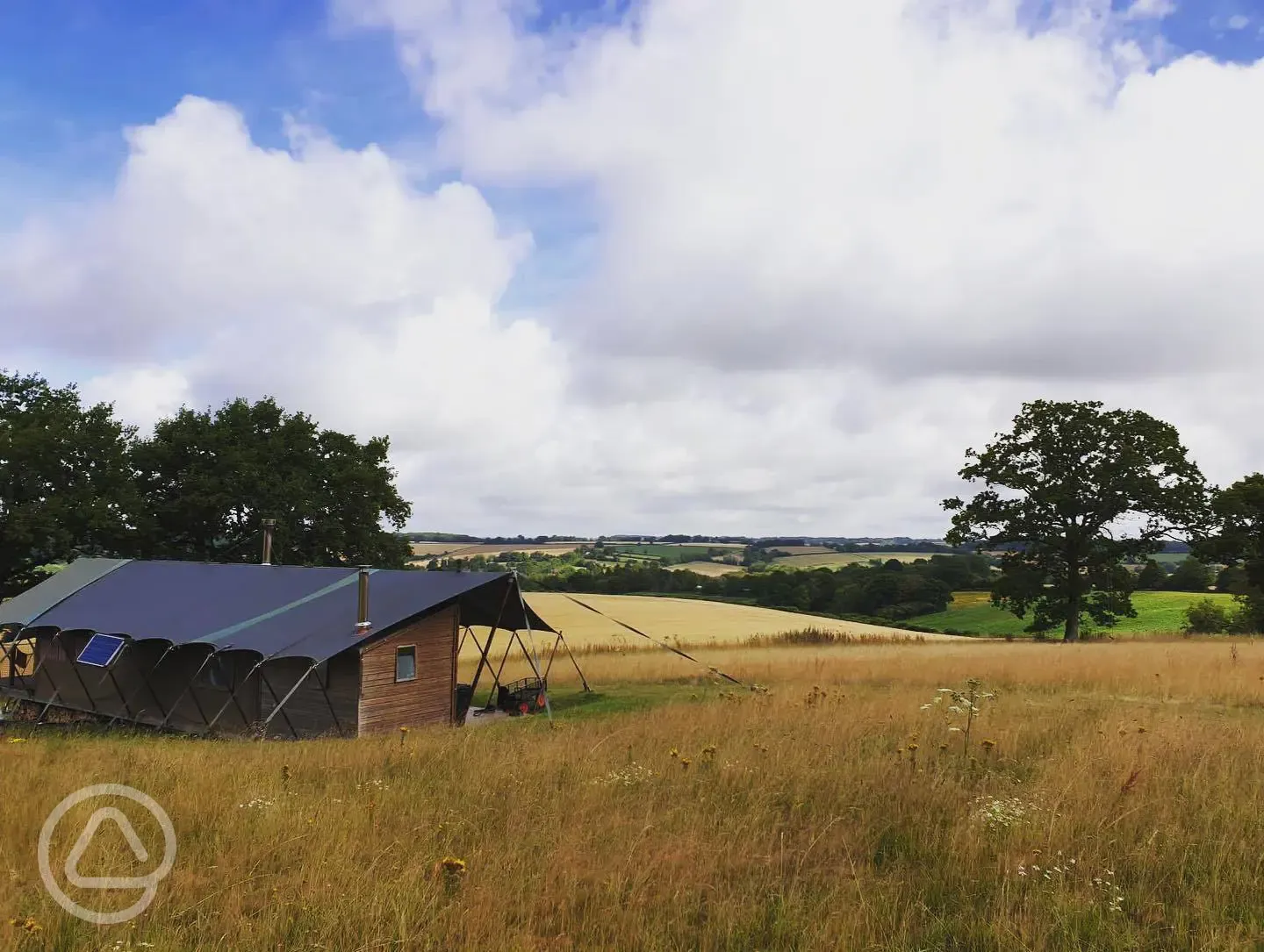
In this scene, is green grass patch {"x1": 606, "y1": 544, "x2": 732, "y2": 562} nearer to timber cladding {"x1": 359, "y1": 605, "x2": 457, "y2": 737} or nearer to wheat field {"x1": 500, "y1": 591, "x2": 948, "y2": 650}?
wheat field {"x1": 500, "y1": 591, "x2": 948, "y2": 650}

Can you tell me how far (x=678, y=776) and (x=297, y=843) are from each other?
11.5 ft

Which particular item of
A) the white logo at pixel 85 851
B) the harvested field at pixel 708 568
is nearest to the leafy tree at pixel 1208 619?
the white logo at pixel 85 851

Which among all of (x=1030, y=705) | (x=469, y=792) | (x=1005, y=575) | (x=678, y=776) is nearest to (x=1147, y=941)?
(x=678, y=776)

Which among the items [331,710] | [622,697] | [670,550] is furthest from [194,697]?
[670,550]

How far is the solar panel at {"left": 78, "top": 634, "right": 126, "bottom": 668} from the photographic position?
20578 mm

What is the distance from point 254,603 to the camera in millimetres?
21656

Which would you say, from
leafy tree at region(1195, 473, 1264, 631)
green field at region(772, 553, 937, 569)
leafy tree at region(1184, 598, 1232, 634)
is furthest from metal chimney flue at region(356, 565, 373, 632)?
green field at region(772, 553, 937, 569)

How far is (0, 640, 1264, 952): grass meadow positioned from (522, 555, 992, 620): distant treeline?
71.8m

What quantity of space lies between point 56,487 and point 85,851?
42.0 m

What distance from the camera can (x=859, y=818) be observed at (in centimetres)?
620

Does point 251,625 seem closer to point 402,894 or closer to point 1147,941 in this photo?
point 402,894

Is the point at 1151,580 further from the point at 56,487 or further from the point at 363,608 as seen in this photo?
the point at 56,487

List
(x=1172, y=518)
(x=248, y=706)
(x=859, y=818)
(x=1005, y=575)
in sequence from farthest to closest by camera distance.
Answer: (x=1005, y=575) → (x=1172, y=518) → (x=248, y=706) → (x=859, y=818)

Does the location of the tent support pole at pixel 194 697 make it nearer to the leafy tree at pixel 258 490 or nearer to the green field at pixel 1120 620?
the leafy tree at pixel 258 490
